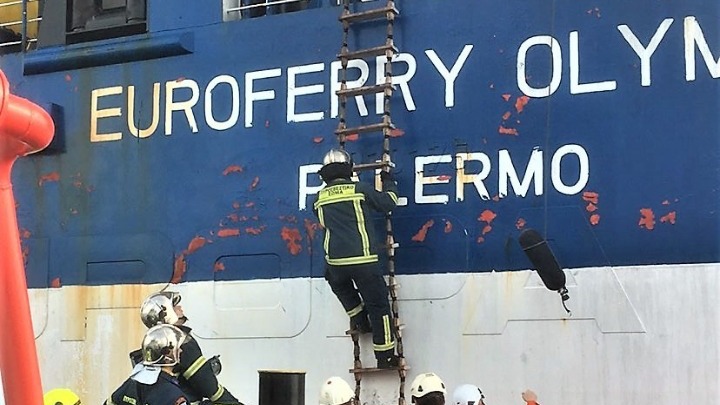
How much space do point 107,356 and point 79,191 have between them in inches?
43.4

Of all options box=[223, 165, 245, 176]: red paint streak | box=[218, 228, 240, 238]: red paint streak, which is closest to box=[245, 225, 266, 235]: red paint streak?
box=[218, 228, 240, 238]: red paint streak

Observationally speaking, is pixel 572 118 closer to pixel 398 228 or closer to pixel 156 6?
pixel 398 228

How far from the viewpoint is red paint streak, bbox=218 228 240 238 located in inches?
213

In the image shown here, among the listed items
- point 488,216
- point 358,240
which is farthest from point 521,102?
point 358,240

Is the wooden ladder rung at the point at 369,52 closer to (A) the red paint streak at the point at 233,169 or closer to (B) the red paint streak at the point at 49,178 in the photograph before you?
(A) the red paint streak at the point at 233,169

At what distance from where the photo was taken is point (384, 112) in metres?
4.99

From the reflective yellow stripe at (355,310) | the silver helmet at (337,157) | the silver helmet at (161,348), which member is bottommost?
the silver helmet at (161,348)

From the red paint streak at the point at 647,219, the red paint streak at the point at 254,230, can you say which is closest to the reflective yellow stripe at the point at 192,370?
the red paint streak at the point at 254,230

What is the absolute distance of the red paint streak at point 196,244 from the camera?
5.51 metres

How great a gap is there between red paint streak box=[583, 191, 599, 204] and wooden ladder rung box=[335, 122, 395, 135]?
1103mm

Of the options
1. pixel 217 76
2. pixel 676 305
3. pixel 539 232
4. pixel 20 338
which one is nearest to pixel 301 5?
pixel 217 76

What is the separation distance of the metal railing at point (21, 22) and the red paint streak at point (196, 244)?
197 cm

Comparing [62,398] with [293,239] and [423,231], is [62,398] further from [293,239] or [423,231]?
[423,231]

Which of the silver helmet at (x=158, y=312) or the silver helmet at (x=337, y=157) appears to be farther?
the silver helmet at (x=337, y=157)
